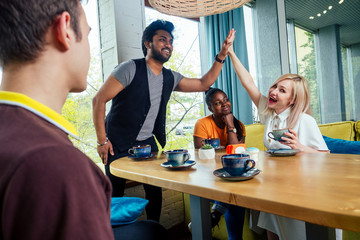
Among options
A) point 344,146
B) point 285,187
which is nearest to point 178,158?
point 285,187

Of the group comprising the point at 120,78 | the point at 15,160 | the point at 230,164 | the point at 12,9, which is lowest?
the point at 230,164

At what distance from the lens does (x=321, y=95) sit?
3.22 meters

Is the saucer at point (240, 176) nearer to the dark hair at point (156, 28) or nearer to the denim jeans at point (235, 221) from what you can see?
the denim jeans at point (235, 221)

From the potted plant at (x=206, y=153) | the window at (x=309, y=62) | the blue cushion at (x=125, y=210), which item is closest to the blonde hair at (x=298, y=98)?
the potted plant at (x=206, y=153)

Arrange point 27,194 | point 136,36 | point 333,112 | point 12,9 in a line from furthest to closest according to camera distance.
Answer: point 333,112
point 136,36
point 12,9
point 27,194

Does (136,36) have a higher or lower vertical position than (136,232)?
higher

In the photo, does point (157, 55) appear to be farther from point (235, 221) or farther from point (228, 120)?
point (235, 221)

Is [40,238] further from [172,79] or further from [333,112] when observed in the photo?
[333,112]

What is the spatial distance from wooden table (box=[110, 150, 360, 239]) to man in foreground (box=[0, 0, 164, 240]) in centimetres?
43

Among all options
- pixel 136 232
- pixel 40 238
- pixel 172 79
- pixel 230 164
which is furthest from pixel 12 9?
pixel 172 79

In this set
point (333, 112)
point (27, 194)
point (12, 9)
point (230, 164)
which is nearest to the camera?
point (27, 194)

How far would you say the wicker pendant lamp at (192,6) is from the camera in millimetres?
1555

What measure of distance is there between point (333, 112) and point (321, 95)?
0.83 ft

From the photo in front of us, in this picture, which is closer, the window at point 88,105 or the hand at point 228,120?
the hand at point 228,120
